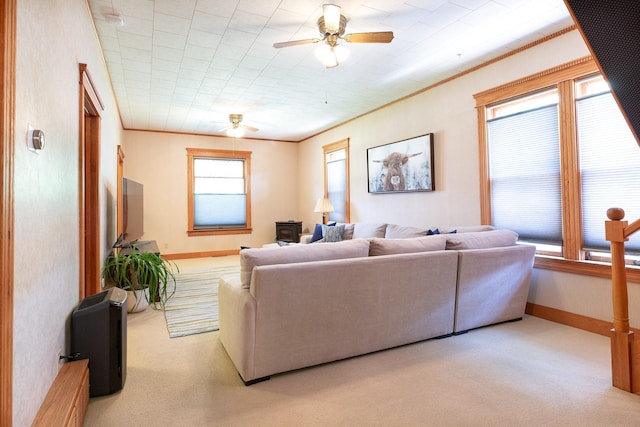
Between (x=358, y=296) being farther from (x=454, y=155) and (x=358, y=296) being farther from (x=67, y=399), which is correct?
(x=454, y=155)

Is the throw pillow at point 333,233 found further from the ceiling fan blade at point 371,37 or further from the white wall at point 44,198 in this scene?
the white wall at point 44,198

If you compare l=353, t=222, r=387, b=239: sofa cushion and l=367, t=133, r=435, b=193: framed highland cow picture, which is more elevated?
l=367, t=133, r=435, b=193: framed highland cow picture

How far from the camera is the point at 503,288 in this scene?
3.12 meters

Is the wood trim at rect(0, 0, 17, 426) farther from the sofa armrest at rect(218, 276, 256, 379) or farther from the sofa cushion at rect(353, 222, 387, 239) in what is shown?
the sofa cushion at rect(353, 222, 387, 239)

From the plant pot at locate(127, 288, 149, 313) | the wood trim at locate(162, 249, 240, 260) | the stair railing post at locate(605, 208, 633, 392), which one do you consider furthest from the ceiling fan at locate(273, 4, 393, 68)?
the wood trim at locate(162, 249, 240, 260)

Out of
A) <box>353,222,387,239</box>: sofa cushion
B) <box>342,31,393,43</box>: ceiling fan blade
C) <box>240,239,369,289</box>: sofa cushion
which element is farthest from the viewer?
<box>353,222,387,239</box>: sofa cushion

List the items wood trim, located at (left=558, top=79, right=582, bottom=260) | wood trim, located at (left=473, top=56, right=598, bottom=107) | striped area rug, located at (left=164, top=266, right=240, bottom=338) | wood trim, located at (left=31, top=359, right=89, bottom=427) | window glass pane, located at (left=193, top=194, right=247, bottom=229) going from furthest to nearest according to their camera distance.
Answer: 1. window glass pane, located at (left=193, top=194, right=247, bottom=229)
2. striped area rug, located at (left=164, top=266, right=240, bottom=338)
3. wood trim, located at (left=558, top=79, right=582, bottom=260)
4. wood trim, located at (left=473, top=56, right=598, bottom=107)
5. wood trim, located at (left=31, top=359, right=89, bottom=427)

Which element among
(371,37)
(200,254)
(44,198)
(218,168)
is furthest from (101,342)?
(218,168)

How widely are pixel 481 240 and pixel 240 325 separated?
223cm

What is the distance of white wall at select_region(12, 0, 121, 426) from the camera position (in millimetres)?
1257

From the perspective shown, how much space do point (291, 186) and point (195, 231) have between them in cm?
253

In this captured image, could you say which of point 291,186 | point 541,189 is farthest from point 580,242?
point 291,186

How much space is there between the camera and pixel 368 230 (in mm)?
5051

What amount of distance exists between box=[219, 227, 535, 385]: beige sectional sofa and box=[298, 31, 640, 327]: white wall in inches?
19.6
